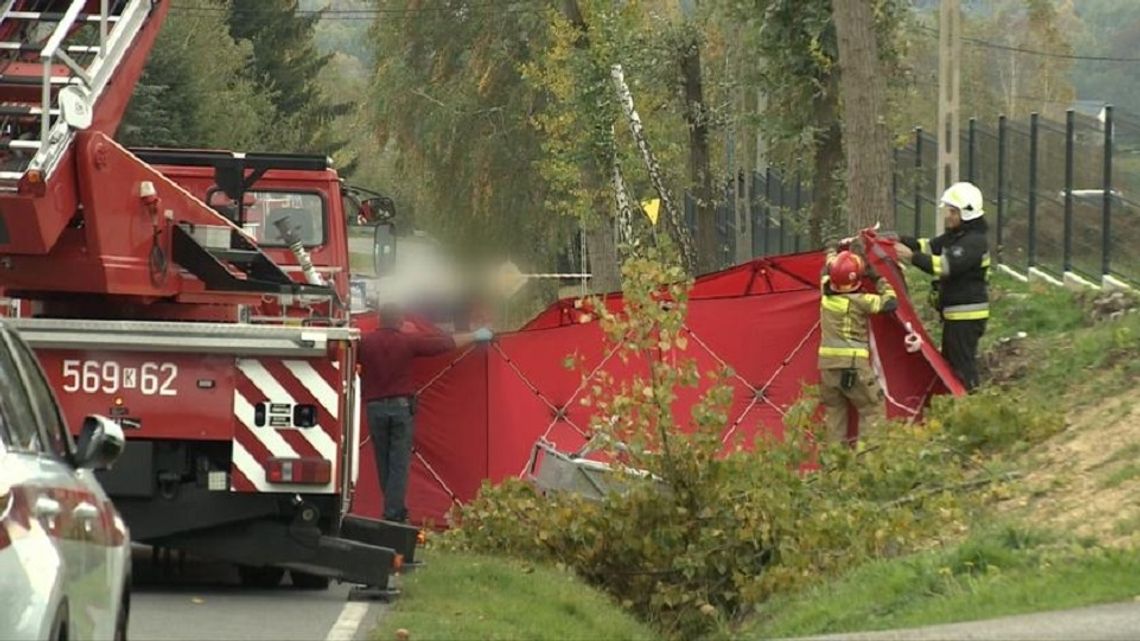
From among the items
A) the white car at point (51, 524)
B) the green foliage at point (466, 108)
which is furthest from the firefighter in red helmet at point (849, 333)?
the green foliage at point (466, 108)

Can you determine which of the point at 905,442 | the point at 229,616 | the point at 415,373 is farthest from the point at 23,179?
the point at 415,373

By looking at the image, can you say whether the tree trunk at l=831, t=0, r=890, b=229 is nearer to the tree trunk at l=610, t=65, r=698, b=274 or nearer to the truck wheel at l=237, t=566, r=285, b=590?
→ the truck wheel at l=237, t=566, r=285, b=590

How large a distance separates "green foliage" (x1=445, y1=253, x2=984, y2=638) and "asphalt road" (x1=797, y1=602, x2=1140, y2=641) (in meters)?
2.82

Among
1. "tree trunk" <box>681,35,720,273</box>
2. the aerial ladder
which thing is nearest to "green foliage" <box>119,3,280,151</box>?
"tree trunk" <box>681,35,720,273</box>

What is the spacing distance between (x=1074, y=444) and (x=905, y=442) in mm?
1155

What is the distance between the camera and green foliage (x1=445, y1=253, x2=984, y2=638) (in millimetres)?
14094

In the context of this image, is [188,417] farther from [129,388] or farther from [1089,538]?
[1089,538]

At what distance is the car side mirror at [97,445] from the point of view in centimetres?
819

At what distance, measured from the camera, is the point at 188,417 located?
12680 millimetres

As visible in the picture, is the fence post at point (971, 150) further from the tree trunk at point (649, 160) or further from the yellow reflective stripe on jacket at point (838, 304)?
the yellow reflective stripe on jacket at point (838, 304)

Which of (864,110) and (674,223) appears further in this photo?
(674,223)

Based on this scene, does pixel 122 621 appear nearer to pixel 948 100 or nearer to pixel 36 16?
pixel 36 16

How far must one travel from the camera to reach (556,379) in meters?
20.0

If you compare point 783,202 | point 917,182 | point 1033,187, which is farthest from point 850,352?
point 783,202
